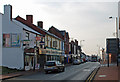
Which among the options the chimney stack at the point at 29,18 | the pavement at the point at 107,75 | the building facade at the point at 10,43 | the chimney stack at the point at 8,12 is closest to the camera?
the pavement at the point at 107,75

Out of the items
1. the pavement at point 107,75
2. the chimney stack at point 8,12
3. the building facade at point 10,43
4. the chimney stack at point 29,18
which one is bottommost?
the pavement at point 107,75

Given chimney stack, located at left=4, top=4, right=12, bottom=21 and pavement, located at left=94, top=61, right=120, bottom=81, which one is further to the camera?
chimney stack, located at left=4, top=4, right=12, bottom=21

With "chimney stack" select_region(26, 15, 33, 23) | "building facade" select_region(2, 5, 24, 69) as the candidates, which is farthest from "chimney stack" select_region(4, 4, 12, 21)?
"chimney stack" select_region(26, 15, 33, 23)

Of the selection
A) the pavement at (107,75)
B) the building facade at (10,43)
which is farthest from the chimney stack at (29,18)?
the pavement at (107,75)

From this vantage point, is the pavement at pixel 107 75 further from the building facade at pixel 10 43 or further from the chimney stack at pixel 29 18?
the chimney stack at pixel 29 18

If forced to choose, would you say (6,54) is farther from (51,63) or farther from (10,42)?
(51,63)

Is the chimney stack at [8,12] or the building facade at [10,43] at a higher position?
the chimney stack at [8,12]

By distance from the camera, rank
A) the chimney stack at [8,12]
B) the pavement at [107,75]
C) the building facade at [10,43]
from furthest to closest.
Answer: the chimney stack at [8,12]
the building facade at [10,43]
the pavement at [107,75]

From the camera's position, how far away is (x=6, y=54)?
3716cm

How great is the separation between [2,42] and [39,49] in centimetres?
848

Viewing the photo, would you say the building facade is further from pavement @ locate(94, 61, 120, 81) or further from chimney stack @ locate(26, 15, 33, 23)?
pavement @ locate(94, 61, 120, 81)

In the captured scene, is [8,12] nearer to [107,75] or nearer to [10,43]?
[10,43]

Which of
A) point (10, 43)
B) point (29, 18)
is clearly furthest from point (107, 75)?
Answer: point (29, 18)

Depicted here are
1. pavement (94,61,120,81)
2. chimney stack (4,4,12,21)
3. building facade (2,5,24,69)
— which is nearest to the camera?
pavement (94,61,120,81)
